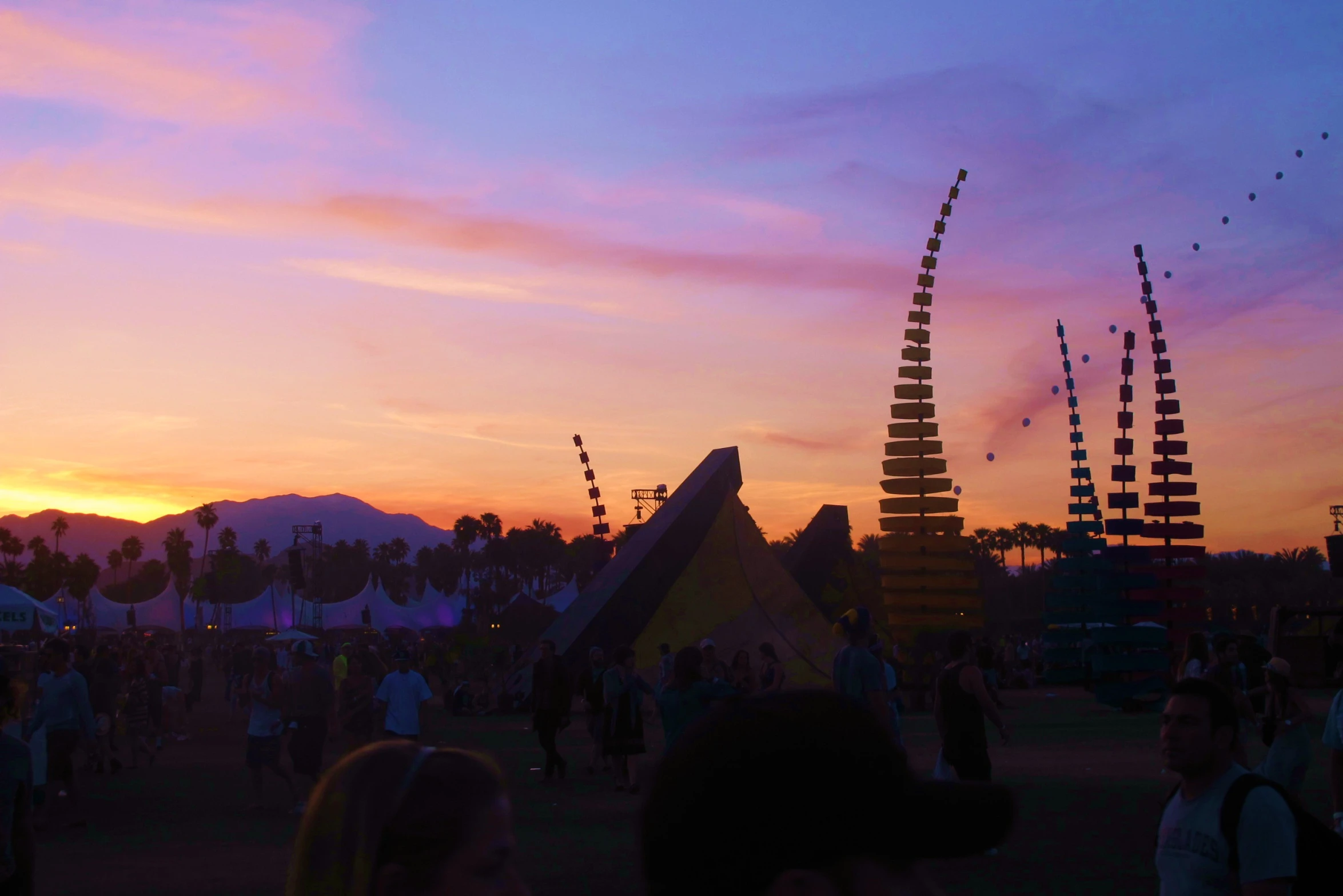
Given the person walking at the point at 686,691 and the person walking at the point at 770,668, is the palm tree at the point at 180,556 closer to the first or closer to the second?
the person walking at the point at 770,668

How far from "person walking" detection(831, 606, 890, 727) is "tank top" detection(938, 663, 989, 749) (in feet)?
1.65

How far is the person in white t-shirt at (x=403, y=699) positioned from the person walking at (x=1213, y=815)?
34.3 ft

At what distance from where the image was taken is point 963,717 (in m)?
10.4

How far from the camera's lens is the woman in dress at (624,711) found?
15.9 metres

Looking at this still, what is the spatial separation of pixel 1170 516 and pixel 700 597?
12.5 m

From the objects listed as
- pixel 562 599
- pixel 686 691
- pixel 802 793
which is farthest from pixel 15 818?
pixel 562 599

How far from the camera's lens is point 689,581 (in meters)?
34.8

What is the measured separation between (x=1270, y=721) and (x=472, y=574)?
5109 inches

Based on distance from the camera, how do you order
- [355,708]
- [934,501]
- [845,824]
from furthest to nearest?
→ [934,501] < [355,708] < [845,824]

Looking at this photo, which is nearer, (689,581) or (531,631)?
(689,581)

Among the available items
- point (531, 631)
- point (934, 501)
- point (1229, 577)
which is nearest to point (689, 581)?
point (934, 501)

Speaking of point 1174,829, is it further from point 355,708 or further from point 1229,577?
point 1229,577

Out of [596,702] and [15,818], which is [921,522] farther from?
[15,818]

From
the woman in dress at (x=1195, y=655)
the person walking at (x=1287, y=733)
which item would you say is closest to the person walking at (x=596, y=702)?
the woman in dress at (x=1195, y=655)
